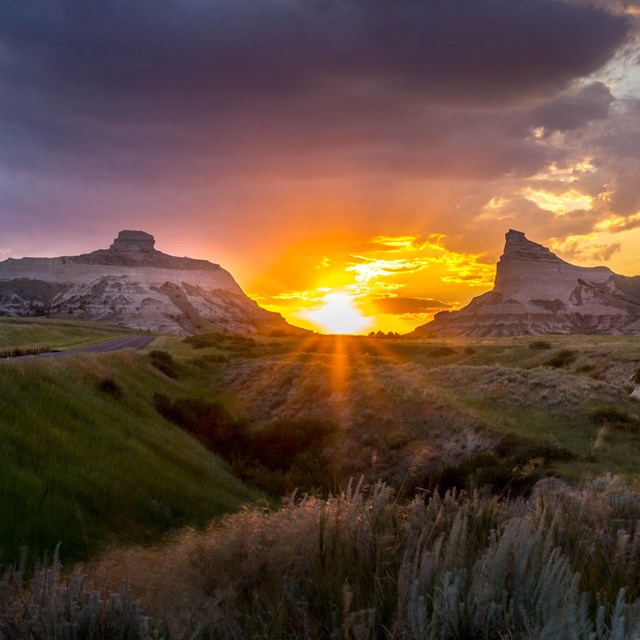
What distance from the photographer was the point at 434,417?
20984 mm

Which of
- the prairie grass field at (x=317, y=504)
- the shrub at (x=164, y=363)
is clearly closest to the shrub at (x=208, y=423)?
the prairie grass field at (x=317, y=504)

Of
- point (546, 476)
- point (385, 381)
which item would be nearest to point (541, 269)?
point (385, 381)

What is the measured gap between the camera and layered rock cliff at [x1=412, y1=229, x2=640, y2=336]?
159m

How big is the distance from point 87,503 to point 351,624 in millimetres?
7164

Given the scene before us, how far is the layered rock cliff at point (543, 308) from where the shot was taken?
159m

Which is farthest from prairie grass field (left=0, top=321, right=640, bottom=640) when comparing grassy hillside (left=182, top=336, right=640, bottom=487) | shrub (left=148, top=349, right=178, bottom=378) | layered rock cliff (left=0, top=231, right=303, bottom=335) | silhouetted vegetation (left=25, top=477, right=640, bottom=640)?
layered rock cliff (left=0, top=231, right=303, bottom=335)

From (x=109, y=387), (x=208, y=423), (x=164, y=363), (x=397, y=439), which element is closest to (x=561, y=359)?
(x=397, y=439)

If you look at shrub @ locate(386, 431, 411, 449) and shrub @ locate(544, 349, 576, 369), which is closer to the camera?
shrub @ locate(386, 431, 411, 449)

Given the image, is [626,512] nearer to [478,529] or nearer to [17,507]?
[478,529]

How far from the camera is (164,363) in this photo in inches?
1312

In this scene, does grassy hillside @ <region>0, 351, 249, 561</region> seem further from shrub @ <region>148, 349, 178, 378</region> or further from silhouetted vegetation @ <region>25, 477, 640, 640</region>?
shrub @ <region>148, 349, 178, 378</region>

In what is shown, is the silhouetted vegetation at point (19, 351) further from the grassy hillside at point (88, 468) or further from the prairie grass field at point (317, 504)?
the grassy hillside at point (88, 468)

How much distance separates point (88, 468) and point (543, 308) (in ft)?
592

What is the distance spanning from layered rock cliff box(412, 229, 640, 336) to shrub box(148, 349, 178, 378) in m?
133
